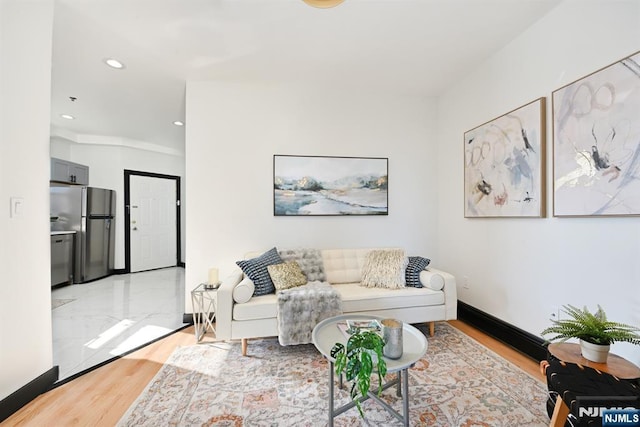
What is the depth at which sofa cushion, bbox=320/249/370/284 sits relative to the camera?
2961 mm

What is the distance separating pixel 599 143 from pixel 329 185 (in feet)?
7.40

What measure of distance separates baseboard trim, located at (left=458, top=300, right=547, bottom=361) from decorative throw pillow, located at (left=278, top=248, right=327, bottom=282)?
160 cm

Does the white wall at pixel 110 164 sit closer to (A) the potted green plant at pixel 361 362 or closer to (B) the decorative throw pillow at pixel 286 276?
(B) the decorative throw pillow at pixel 286 276

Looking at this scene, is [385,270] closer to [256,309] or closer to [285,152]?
[256,309]

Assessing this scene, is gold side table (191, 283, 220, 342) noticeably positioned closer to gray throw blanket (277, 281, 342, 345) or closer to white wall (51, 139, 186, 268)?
gray throw blanket (277, 281, 342, 345)

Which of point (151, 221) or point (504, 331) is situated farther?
point (151, 221)

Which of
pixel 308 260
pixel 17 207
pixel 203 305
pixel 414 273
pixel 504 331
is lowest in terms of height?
pixel 504 331

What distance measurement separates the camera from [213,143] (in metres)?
3.05

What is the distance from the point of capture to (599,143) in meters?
1.74

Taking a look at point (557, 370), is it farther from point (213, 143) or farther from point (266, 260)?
point (213, 143)

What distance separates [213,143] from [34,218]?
5.47ft

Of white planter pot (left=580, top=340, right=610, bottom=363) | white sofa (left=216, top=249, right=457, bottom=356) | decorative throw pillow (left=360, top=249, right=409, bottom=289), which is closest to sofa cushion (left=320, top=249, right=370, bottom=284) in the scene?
white sofa (left=216, top=249, right=457, bottom=356)

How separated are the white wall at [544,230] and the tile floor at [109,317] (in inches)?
129

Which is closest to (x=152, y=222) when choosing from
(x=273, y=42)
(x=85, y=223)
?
(x=85, y=223)
